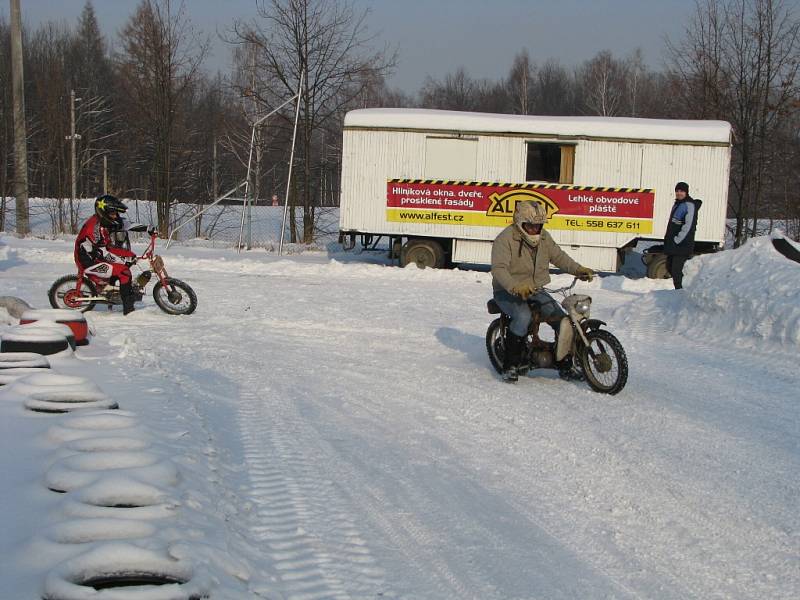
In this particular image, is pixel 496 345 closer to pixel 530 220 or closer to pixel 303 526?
pixel 530 220

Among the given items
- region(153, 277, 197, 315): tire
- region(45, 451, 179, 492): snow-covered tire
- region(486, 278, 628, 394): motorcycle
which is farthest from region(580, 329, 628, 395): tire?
region(153, 277, 197, 315): tire

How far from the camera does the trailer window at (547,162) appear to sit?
63.1 feet

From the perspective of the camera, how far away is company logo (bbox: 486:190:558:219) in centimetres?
1911

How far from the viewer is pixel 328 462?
5.54m

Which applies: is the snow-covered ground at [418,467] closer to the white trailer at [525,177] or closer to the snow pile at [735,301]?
the snow pile at [735,301]

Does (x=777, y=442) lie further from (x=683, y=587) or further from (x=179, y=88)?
(x=179, y=88)

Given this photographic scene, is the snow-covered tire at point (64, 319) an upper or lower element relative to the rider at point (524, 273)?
lower

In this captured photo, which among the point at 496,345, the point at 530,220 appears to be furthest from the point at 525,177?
the point at 530,220

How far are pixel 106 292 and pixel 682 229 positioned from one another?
8857 mm

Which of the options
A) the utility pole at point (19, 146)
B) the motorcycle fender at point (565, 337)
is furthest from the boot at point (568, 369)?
the utility pole at point (19, 146)

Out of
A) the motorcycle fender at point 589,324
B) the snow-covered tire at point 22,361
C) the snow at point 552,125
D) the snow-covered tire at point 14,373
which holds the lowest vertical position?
the snow-covered tire at point 14,373

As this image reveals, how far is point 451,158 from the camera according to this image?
19.4 meters

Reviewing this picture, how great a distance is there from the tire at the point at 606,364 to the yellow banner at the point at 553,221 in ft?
37.6

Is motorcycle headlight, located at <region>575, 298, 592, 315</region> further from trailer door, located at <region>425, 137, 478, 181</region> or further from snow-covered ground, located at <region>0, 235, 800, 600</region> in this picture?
trailer door, located at <region>425, 137, 478, 181</region>
